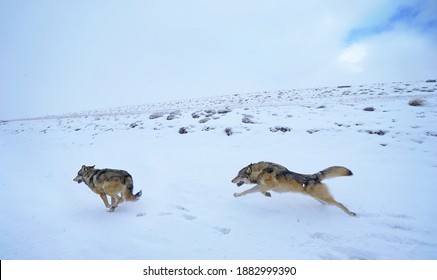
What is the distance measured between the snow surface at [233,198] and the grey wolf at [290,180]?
36cm

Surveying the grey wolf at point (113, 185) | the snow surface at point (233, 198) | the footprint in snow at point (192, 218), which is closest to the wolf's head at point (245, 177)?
the snow surface at point (233, 198)

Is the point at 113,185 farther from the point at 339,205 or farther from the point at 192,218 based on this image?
the point at 339,205

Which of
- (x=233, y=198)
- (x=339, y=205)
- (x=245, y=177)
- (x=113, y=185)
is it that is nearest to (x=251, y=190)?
(x=245, y=177)

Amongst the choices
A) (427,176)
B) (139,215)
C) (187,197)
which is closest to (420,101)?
(427,176)

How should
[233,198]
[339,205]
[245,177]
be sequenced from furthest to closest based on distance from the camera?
[233,198] < [245,177] < [339,205]

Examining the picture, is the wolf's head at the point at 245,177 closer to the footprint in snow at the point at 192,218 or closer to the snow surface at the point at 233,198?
the snow surface at the point at 233,198

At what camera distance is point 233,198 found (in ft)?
20.0

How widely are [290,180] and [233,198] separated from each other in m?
1.53

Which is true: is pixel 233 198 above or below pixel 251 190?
below

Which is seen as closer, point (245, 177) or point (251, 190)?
point (251, 190)

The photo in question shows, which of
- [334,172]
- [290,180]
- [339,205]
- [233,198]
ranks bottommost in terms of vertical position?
[233,198]

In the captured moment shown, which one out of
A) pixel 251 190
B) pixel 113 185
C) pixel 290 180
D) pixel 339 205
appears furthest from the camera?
pixel 251 190

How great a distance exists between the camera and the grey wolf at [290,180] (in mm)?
4938

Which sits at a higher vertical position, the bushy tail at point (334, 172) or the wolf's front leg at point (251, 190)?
the bushy tail at point (334, 172)
